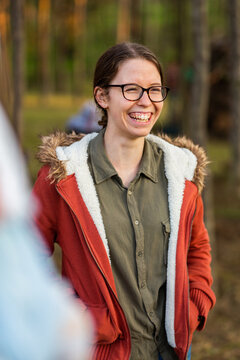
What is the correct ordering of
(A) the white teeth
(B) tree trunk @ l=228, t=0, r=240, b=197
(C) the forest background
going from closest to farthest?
(A) the white teeth < (C) the forest background < (B) tree trunk @ l=228, t=0, r=240, b=197

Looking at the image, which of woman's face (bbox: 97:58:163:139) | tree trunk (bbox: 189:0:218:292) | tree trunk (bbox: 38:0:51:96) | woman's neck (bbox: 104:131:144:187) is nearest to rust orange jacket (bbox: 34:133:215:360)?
woman's neck (bbox: 104:131:144:187)

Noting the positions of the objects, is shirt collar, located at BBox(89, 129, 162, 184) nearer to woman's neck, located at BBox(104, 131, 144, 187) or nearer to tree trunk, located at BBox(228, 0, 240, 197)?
woman's neck, located at BBox(104, 131, 144, 187)

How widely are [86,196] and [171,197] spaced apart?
37 cm

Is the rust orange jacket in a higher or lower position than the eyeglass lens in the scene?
lower

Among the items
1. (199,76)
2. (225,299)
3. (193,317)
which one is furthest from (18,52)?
(193,317)

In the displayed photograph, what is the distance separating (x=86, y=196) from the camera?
7.14 ft

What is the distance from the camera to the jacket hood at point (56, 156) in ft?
7.23

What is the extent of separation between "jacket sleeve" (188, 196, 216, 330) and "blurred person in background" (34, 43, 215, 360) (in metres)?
0.09

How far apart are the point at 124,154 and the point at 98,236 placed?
41 centimetres

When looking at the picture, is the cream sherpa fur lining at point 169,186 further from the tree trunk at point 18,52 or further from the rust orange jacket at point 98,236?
the tree trunk at point 18,52

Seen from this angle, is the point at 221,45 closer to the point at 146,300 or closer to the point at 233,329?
the point at 233,329

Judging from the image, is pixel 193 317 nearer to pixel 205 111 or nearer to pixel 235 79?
pixel 205 111

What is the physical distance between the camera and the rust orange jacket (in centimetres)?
212

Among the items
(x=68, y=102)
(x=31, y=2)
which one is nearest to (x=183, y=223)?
(x=68, y=102)
